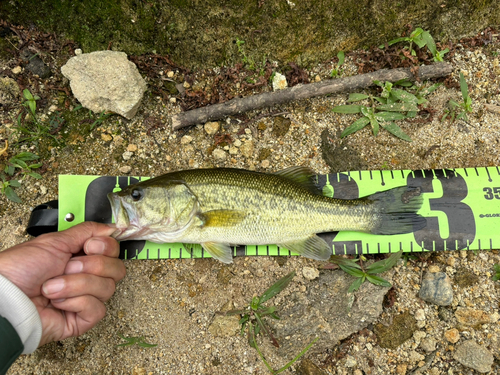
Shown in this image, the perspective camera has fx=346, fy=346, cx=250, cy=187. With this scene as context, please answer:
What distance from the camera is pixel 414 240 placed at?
4.53 meters

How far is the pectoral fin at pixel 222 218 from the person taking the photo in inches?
160

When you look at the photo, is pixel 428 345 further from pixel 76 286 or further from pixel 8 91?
pixel 8 91

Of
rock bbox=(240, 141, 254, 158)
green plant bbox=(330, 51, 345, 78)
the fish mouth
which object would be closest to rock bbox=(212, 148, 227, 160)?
rock bbox=(240, 141, 254, 158)

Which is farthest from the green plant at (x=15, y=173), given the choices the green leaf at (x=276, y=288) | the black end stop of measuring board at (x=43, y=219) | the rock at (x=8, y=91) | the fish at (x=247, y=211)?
the green leaf at (x=276, y=288)

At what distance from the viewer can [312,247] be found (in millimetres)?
4320

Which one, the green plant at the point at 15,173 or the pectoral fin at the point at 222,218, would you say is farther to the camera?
the green plant at the point at 15,173

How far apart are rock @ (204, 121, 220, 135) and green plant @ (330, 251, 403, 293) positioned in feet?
8.02

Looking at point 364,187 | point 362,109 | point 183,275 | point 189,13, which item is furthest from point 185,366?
point 189,13

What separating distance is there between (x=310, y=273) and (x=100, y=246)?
2.59 metres

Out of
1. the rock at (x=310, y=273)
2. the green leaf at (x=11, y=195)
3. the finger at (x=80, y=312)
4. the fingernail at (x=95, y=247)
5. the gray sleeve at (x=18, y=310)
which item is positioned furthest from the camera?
the green leaf at (x=11, y=195)

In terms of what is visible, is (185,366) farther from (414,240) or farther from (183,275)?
(414,240)

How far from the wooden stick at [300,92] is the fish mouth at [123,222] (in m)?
1.39

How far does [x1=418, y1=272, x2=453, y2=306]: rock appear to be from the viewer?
4.35 m

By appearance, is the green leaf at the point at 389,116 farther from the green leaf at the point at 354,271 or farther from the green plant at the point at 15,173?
the green plant at the point at 15,173
